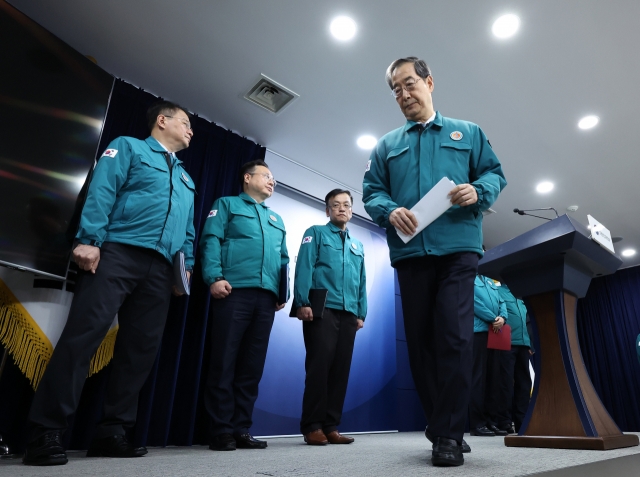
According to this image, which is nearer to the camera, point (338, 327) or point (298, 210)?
point (338, 327)

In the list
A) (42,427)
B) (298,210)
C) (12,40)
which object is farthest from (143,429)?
(298,210)

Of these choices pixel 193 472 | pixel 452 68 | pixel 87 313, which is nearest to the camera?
pixel 193 472

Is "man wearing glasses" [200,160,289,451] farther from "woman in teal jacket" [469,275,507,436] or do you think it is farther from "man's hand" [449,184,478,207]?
"woman in teal jacket" [469,275,507,436]

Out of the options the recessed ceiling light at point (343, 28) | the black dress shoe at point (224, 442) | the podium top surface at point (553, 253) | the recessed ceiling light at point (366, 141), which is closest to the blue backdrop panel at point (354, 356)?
the recessed ceiling light at point (366, 141)

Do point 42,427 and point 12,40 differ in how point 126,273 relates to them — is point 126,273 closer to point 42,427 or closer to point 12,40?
point 42,427

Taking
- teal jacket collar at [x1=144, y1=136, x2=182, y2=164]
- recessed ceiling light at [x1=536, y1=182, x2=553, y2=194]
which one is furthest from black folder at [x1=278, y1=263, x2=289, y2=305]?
recessed ceiling light at [x1=536, y1=182, x2=553, y2=194]

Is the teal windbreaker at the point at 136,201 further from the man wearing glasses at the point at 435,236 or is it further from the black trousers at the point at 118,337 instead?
the man wearing glasses at the point at 435,236

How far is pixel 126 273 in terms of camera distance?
1.62 metres

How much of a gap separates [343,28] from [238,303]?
1681 millimetres

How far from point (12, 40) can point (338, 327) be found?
2050mm

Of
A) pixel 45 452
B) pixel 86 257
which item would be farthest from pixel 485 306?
pixel 45 452

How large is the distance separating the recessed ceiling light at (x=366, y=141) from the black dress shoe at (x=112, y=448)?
2.68m

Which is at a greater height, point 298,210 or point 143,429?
point 298,210

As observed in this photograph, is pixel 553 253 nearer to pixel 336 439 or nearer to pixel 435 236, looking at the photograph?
pixel 435 236
